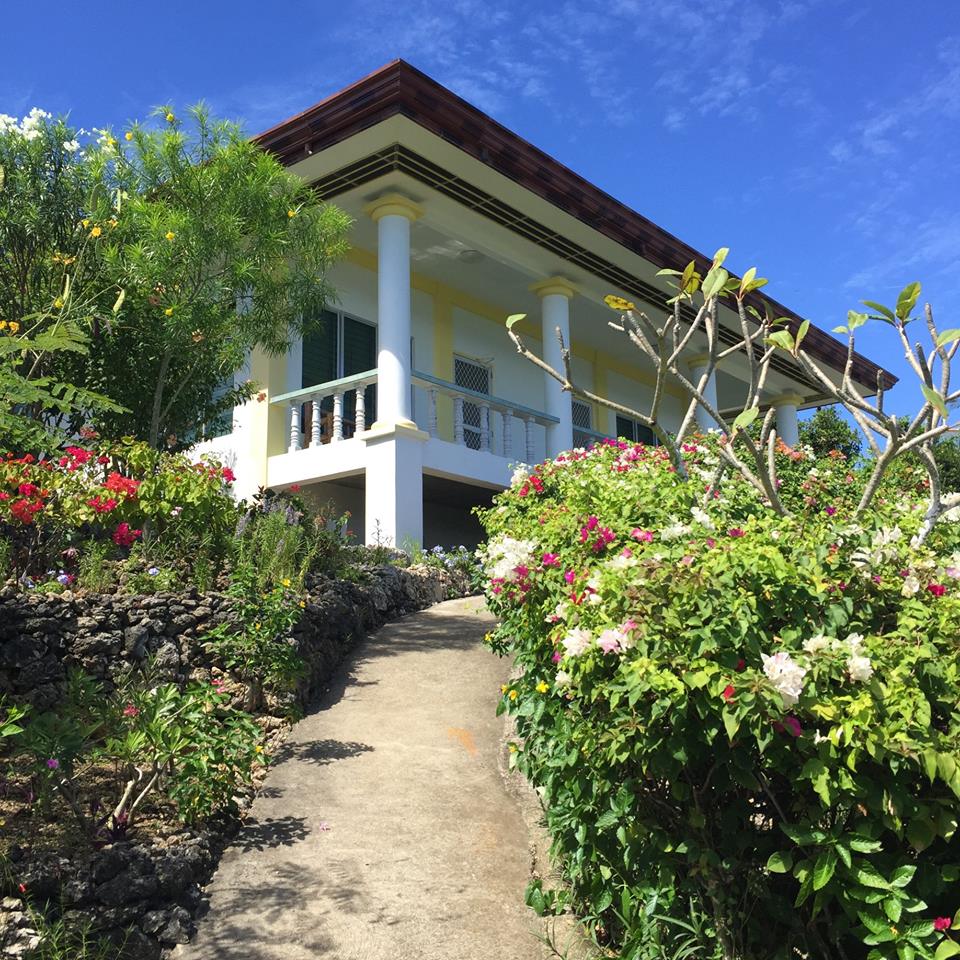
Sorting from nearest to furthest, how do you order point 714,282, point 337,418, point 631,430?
point 714,282 < point 337,418 < point 631,430

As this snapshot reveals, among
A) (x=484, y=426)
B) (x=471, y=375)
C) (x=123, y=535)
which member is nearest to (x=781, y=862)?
(x=123, y=535)

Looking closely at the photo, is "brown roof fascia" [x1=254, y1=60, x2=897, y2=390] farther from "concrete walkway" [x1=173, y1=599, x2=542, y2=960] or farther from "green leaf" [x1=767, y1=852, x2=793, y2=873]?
"green leaf" [x1=767, y1=852, x2=793, y2=873]

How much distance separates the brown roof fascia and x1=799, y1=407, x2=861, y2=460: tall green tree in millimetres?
12149

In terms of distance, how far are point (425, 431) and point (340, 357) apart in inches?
94.6

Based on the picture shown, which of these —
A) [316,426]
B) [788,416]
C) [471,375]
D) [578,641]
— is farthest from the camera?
[788,416]

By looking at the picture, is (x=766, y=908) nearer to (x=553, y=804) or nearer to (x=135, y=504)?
(x=553, y=804)

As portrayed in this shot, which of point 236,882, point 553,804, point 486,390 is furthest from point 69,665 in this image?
point 486,390

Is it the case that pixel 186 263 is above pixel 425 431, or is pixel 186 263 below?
Answer: above

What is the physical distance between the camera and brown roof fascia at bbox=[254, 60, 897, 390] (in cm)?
1074

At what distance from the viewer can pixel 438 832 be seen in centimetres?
471

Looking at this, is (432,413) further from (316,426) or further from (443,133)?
(443,133)

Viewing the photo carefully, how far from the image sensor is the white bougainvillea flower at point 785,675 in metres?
2.48

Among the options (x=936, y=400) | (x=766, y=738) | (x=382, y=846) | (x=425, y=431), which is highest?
(x=425, y=431)

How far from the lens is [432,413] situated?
13.0 metres
